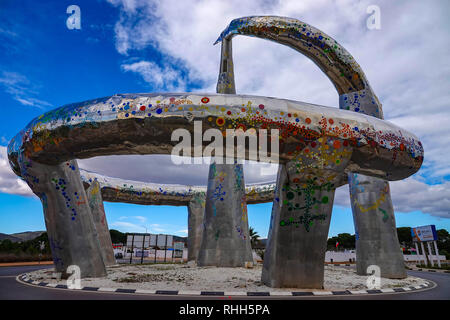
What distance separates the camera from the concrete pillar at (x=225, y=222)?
585 inches

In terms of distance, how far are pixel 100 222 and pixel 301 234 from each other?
1302 centimetres

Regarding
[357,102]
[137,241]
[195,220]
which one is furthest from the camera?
[195,220]

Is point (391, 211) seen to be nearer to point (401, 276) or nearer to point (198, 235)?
point (401, 276)

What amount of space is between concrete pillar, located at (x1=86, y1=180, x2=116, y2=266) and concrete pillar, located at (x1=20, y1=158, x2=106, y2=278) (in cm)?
728

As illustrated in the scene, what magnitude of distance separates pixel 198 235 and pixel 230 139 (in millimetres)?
15330

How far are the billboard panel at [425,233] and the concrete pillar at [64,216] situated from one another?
22.5 metres

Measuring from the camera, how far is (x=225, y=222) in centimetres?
1527

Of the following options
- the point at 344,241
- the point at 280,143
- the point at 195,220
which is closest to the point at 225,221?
the point at 195,220

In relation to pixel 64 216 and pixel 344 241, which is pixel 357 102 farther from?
pixel 344 241

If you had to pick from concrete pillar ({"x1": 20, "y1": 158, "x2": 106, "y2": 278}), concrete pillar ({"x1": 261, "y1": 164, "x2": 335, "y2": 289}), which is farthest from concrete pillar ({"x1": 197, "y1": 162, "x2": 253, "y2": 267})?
concrete pillar ({"x1": 261, "y1": 164, "x2": 335, "y2": 289})

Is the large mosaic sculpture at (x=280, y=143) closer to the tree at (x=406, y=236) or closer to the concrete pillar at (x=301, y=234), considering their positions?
the concrete pillar at (x=301, y=234)

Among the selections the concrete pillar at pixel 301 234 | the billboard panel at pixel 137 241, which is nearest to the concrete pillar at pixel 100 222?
the billboard panel at pixel 137 241

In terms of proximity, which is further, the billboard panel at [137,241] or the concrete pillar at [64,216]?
the billboard panel at [137,241]

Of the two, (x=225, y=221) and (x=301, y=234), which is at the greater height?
(x=225, y=221)
